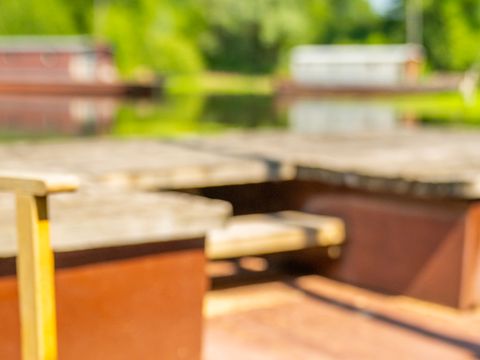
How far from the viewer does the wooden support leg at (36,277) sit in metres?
2.24

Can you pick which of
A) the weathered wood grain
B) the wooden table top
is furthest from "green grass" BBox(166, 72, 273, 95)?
the weathered wood grain

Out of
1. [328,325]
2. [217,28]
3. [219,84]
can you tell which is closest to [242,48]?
[217,28]

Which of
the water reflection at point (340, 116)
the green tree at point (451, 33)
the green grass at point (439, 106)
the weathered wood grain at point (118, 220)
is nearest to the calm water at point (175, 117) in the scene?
the water reflection at point (340, 116)

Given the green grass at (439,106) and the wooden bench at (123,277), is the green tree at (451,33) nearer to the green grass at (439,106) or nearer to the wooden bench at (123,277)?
the green grass at (439,106)

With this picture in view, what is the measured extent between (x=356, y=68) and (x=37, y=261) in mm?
45353

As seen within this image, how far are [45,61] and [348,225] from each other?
3504 centimetres

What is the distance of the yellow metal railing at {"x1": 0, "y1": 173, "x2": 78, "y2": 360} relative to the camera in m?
2.24

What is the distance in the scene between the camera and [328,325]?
5.14 meters

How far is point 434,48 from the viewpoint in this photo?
55406mm

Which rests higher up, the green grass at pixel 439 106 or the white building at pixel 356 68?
the white building at pixel 356 68

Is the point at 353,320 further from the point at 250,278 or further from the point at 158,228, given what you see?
the point at 158,228

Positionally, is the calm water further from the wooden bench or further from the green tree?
the wooden bench

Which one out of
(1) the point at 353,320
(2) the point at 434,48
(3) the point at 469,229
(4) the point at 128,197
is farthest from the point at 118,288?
(2) the point at 434,48

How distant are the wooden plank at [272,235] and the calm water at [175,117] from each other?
13333 mm
